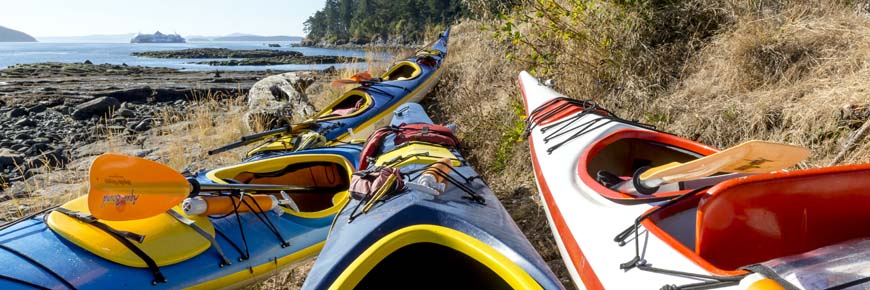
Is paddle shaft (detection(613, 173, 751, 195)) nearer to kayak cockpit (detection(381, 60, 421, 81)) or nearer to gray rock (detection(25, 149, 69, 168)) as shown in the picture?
kayak cockpit (detection(381, 60, 421, 81))

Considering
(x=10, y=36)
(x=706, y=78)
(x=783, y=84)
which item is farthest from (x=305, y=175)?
(x=10, y=36)

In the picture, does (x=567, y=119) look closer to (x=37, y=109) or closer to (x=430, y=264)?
(x=430, y=264)

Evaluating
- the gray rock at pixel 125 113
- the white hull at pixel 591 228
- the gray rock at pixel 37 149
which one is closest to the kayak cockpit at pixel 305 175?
the white hull at pixel 591 228

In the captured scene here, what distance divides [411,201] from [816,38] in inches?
135

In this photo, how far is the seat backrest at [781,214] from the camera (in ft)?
5.08

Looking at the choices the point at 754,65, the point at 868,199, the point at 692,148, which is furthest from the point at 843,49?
the point at 868,199

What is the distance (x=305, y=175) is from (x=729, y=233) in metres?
3.09

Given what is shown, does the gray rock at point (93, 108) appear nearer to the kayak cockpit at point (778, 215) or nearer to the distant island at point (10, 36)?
the kayak cockpit at point (778, 215)

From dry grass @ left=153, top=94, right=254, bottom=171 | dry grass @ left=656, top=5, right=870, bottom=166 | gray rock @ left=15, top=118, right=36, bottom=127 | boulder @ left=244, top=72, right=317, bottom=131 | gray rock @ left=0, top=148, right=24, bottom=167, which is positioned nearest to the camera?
dry grass @ left=656, top=5, right=870, bottom=166

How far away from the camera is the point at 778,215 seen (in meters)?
1.62

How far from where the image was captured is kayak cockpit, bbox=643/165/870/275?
60.9 inches

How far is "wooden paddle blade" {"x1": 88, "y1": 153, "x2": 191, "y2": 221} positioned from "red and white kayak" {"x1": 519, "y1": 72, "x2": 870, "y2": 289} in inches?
80.3

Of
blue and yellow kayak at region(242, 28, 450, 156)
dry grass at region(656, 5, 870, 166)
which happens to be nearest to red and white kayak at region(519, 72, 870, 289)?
dry grass at region(656, 5, 870, 166)

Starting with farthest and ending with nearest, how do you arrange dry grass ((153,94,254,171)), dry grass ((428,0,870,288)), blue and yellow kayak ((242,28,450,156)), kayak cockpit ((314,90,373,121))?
1. kayak cockpit ((314,90,373,121))
2. dry grass ((153,94,254,171))
3. blue and yellow kayak ((242,28,450,156))
4. dry grass ((428,0,870,288))
